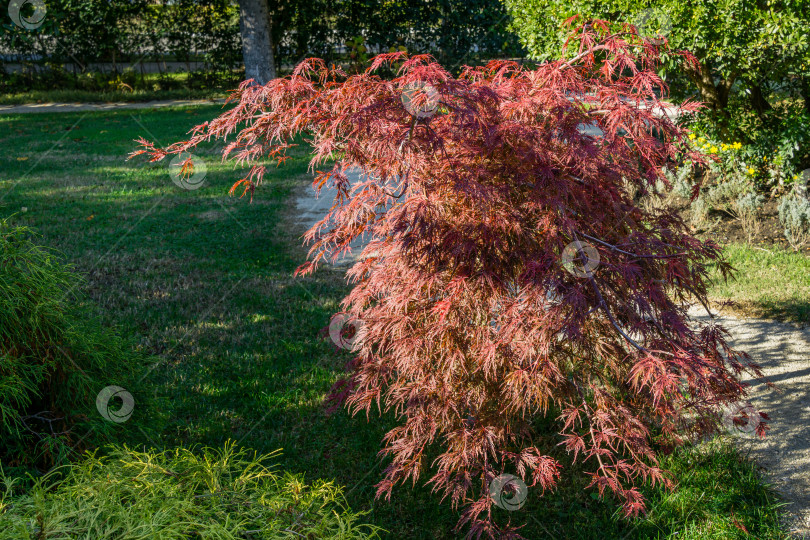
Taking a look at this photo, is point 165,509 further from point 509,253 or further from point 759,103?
point 759,103

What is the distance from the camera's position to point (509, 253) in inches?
108

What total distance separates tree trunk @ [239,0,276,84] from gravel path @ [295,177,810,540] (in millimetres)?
11498

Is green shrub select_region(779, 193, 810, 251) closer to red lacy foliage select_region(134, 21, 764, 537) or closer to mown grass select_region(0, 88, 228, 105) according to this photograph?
red lacy foliage select_region(134, 21, 764, 537)

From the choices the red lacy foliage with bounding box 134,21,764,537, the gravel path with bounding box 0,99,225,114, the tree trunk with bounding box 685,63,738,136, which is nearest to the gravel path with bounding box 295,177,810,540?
the red lacy foliage with bounding box 134,21,764,537

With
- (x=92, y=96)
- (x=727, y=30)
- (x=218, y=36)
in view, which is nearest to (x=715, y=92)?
(x=727, y=30)

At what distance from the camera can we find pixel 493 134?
2.60m

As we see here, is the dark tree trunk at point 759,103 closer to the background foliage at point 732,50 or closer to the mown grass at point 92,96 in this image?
the background foliage at point 732,50

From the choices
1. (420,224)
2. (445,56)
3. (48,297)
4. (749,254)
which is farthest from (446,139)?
(445,56)

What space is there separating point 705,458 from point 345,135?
8.97 ft

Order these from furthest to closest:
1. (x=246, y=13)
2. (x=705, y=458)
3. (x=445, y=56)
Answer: (x=445, y=56) < (x=246, y=13) < (x=705, y=458)

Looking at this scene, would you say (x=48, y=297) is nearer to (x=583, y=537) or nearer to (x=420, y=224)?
(x=420, y=224)

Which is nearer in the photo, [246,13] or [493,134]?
[493,134]

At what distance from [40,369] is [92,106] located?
16.9m

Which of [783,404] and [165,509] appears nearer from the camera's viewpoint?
[165,509]
